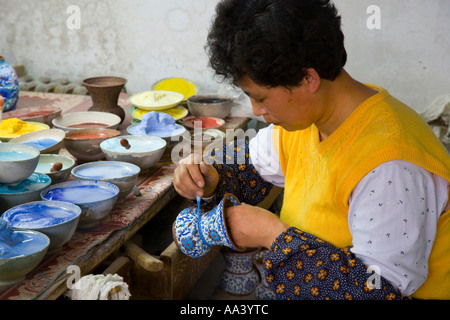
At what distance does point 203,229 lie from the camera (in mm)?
1562

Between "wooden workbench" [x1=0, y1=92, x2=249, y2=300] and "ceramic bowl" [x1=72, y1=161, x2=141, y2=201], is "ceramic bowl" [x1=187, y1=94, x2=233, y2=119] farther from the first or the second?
"ceramic bowl" [x1=72, y1=161, x2=141, y2=201]

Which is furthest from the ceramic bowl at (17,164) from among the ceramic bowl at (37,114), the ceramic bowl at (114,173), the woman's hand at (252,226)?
the ceramic bowl at (37,114)

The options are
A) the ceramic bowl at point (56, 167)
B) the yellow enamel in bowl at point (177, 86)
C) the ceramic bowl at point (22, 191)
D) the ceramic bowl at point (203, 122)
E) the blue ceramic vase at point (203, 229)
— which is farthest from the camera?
the yellow enamel in bowl at point (177, 86)

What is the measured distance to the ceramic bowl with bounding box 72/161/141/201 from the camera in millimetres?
1866

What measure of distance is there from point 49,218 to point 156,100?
1.49 meters

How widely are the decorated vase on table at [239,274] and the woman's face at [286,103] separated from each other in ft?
4.16

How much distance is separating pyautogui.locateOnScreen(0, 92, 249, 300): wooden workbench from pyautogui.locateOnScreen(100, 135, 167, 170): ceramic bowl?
0.33 ft

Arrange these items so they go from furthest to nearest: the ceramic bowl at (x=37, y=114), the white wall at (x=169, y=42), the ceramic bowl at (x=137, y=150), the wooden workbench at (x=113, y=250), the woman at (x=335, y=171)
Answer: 1. the white wall at (x=169, y=42)
2. the ceramic bowl at (x=37, y=114)
3. the ceramic bowl at (x=137, y=150)
4. the wooden workbench at (x=113, y=250)
5. the woman at (x=335, y=171)

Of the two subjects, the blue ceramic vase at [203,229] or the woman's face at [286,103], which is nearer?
the woman's face at [286,103]

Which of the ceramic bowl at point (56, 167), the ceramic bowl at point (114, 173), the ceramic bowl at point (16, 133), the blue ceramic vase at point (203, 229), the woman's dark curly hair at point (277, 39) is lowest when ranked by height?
the blue ceramic vase at point (203, 229)

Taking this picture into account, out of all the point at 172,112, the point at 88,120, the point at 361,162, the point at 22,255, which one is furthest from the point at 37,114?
the point at 361,162

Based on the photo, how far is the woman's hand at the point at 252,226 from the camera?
1.47m

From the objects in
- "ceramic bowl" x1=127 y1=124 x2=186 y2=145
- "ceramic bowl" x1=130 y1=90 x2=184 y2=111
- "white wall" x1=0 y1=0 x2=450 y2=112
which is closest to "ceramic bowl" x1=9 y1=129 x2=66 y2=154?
"ceramic bowl" x1=127 y1=124 x2=186 y2=145

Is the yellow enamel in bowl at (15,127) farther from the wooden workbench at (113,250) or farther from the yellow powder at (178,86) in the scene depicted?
the yellow powder at (178,86)
